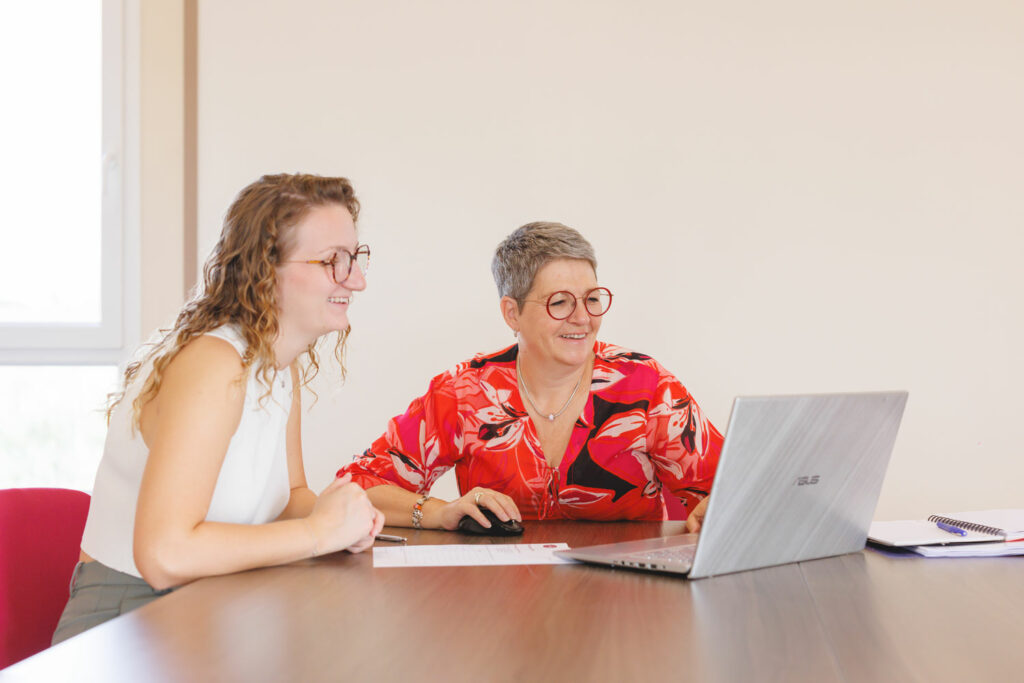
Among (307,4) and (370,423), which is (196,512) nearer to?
(370,423)

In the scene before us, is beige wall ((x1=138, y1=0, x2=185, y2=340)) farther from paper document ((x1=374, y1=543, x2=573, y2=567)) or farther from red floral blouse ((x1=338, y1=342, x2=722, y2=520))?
paper document ((x1=374, y1=543, x2=573, y2=567))

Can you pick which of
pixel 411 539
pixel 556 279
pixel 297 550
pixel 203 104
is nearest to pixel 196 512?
pixel 297 550

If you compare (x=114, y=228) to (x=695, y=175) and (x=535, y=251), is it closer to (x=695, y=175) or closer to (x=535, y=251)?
(x=535, y=251)

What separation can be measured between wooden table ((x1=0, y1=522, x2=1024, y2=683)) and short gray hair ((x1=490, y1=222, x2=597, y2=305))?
984mm

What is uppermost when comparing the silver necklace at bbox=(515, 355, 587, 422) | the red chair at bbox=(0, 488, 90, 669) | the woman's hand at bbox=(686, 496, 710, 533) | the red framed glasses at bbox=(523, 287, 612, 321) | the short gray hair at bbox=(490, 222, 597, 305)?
the short gray hair at bbox=(490, 222, 597, 305)

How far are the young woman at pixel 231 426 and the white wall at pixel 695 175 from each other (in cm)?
144

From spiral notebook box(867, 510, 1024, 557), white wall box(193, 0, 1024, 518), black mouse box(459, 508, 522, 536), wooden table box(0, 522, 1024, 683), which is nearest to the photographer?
wooden table box(0, 522, 1024, 683)

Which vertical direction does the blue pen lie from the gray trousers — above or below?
above

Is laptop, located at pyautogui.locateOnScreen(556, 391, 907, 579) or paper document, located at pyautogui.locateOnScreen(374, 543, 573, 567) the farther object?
paper document, located at pyautogui.locateOnScreen(374, 543, 573, 567)

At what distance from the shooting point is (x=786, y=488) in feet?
4.54

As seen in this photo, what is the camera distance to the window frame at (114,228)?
132 inches

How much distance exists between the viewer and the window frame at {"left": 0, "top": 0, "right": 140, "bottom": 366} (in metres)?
3.36

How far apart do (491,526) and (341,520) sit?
1.18ft

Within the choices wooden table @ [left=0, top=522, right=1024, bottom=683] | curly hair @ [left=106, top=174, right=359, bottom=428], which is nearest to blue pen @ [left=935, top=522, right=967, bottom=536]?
wooden table @ [left=0, top=522, right=1024, bottom=683]
